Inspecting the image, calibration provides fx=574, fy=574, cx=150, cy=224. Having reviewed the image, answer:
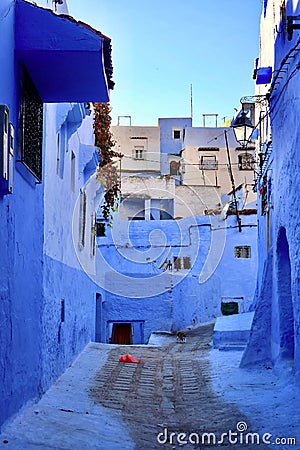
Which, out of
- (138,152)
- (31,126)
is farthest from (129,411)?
(138,152)

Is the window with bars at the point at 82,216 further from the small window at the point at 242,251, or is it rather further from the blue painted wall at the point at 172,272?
the small window at the point at 242,251

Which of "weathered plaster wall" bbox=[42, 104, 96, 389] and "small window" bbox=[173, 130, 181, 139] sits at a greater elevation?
"small window" bbox=[173, 130, 181, 139]

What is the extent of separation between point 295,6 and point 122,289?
564 inches

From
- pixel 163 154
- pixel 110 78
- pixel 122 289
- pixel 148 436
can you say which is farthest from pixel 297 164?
pixel 163 154

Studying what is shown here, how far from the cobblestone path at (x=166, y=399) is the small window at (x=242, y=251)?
40.5 ft

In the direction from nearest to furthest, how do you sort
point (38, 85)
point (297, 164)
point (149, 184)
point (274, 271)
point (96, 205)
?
1. point (38, 85)
2. point (297, 164)
3. point (274, 271)
4. point (96, 205)
5. point (149, 184)

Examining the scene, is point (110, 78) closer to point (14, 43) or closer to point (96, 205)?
point (14, 43)

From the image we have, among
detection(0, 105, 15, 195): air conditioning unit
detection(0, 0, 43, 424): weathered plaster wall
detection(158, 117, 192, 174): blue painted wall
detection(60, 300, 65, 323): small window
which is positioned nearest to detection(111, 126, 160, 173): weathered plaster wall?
detection(158, 117, 192, 174): blue painted wall

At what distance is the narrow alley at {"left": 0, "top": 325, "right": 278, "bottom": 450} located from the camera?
18.7 ft

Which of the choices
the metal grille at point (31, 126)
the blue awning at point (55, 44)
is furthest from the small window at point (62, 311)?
the blue awning at point (55, 44)

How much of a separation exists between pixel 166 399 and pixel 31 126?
14.4 ft

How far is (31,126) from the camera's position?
6.52 metres

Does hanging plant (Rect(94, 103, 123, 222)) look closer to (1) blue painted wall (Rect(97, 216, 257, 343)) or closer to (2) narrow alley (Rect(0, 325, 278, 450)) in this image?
(1) blue painted wall (Rect(97, 216, 257, 343))

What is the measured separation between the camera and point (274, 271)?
10.5m
